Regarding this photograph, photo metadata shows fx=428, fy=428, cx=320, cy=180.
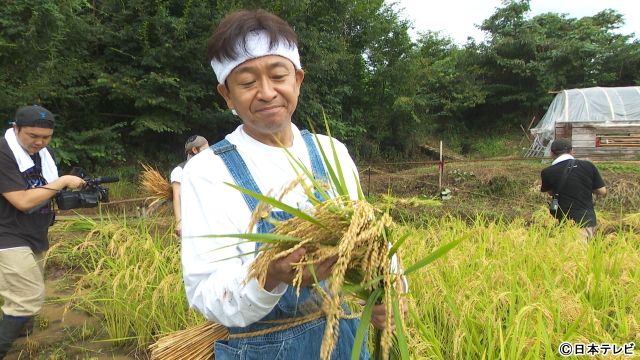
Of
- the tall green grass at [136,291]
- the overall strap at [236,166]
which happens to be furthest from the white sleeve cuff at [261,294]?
the tall green grass at [136,291]

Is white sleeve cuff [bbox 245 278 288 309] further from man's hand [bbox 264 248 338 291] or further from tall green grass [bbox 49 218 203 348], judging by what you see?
tall green grass [bbox 49 218 203 348]

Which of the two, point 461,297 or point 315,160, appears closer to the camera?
point 315,160

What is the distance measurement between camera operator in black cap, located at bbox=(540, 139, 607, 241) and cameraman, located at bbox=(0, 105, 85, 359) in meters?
4.66

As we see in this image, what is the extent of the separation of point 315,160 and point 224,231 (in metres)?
0.40

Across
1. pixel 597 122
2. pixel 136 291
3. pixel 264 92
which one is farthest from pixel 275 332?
pixel 597 122

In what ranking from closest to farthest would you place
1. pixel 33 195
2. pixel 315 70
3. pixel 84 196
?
pixel 33 195 → pixel 84 196 → pixel 315 70

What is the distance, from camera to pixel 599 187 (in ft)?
15.1

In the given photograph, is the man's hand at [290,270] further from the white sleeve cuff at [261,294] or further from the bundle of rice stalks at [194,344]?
the bundle of rice stalks at [194,344]

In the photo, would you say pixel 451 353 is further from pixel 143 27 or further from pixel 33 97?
pixel 143 27

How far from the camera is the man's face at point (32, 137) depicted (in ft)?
9.19

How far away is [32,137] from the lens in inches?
112

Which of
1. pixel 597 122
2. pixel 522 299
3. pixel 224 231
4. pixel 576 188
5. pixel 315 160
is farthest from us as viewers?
pixel 597 122

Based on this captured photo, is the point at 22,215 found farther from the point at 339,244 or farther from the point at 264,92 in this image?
the point at 339,244

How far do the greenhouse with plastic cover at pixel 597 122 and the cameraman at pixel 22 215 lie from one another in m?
14.6
